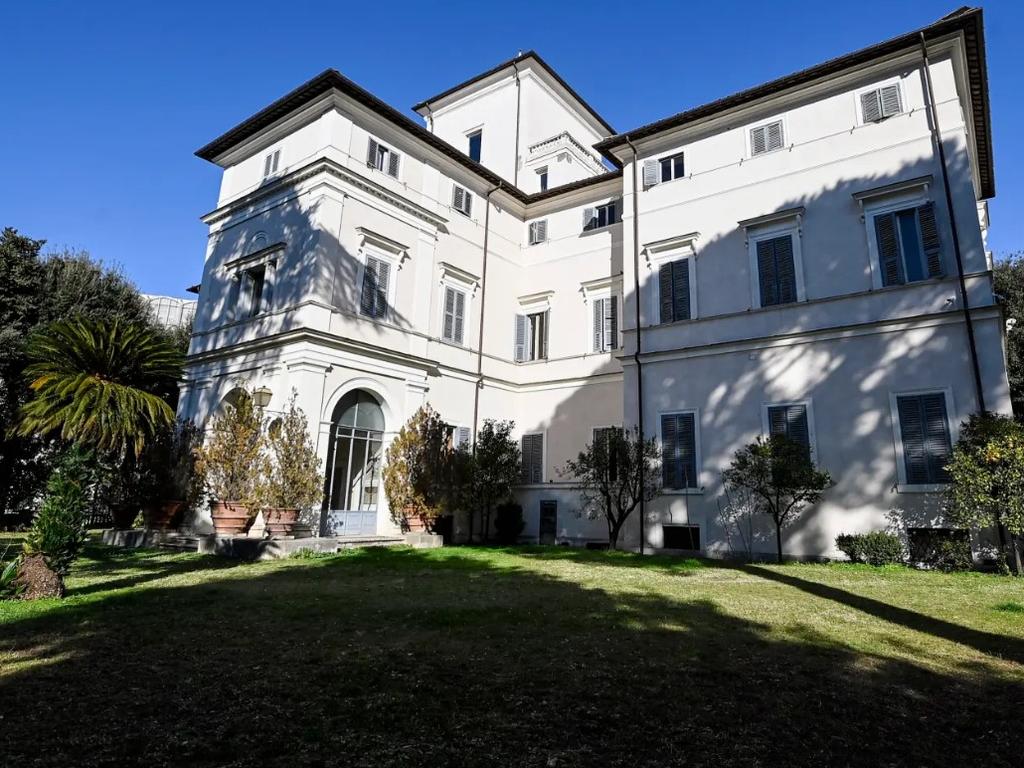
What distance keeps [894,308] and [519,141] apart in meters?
15.2

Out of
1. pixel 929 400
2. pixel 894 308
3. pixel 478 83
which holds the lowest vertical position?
pixel 929 400

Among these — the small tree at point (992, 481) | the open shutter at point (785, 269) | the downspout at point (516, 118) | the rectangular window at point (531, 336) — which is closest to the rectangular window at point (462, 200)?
the downspout at point (516, 118)

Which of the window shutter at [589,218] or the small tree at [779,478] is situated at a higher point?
the window shutter at [589,218]

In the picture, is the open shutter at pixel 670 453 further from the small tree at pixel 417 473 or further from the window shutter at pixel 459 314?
the window shutter at pixel 459 314

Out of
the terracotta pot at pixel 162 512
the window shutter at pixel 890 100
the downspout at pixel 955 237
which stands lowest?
the terracotta pot at pixel 162 512

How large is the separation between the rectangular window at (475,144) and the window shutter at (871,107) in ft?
47.6

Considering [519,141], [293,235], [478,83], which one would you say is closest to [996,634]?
[293,235]

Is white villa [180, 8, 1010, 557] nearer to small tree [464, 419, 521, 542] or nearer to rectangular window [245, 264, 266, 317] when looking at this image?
rectangular window [245, 264, 266, 317]

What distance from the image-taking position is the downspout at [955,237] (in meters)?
11.9

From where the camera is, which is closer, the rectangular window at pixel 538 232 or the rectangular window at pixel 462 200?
the rectangular window at pixel 462 200

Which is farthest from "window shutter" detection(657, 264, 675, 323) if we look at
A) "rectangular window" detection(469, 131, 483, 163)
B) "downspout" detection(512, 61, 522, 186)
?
"rectangular window" detection(469, 131, 483, 163)

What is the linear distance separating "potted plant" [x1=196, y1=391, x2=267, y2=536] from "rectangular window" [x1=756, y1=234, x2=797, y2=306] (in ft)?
41.4

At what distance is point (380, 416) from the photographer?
17.1 m

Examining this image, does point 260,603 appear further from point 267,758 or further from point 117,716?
point 267,758
